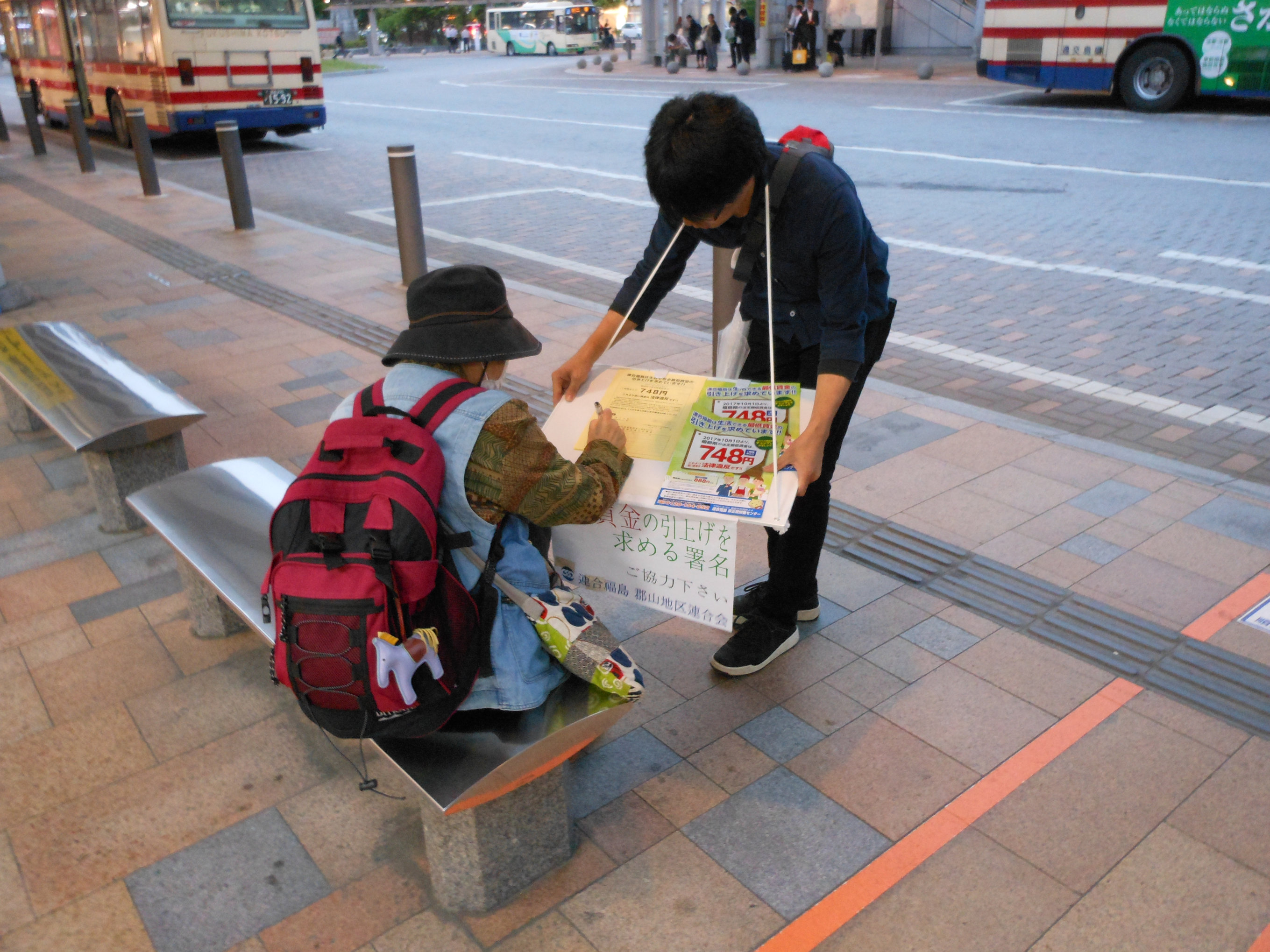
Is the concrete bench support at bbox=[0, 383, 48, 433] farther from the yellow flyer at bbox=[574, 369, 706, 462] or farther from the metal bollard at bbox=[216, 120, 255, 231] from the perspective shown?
the metal bollard at bbox=[216, 120, 255, 231]

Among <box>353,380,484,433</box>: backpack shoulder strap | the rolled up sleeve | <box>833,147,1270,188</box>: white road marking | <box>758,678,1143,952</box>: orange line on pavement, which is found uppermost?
the rolled up sleeve

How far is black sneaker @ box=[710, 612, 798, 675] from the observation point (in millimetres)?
3158

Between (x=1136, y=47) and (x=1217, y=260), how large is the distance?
9507 millimetres

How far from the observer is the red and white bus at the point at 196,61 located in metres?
14.7

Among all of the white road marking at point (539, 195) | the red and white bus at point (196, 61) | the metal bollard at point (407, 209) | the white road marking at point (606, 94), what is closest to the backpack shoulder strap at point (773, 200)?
the metal bollard at point (407, 209)

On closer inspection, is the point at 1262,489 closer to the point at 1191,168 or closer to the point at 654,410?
the point at 654,410

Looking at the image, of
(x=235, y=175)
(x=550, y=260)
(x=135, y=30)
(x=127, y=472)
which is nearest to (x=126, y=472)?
(x=127, y=472)

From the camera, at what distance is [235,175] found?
1009 cm

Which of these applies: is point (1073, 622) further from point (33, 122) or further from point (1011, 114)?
point (33, 122)

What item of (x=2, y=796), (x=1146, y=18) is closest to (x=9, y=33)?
(x=1146, y=18)

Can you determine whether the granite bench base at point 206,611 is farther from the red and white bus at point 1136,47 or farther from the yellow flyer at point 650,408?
the red and white bus at point 1136,47

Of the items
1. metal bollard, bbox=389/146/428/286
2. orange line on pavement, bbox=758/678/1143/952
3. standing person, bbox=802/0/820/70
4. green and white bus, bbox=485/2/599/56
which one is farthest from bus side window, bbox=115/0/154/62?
green and white bus, bbox=485/2/599/56

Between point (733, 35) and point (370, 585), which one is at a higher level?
point (733, 35)

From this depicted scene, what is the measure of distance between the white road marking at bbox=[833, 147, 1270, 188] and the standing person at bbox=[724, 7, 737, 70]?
16707 millimetres
